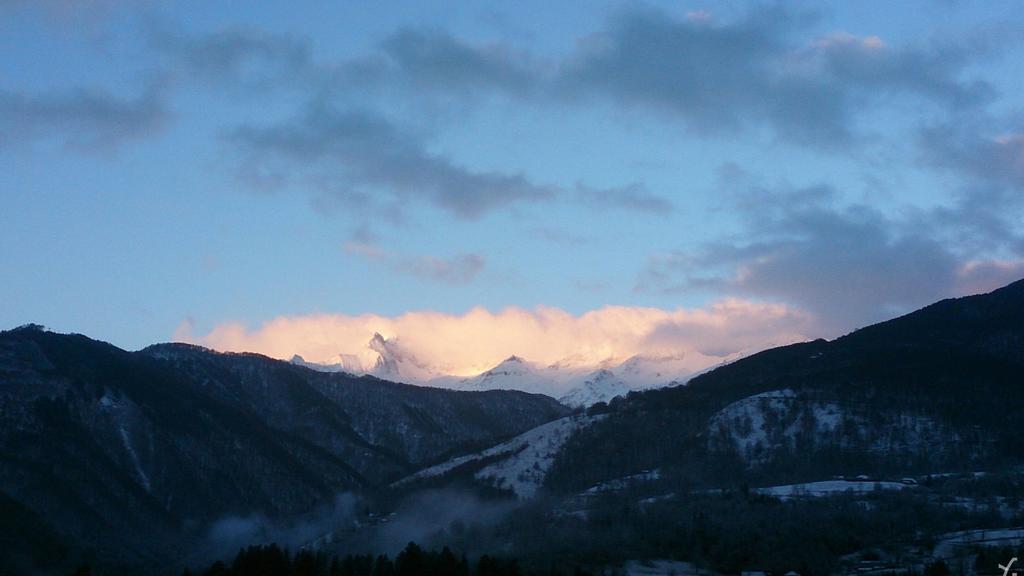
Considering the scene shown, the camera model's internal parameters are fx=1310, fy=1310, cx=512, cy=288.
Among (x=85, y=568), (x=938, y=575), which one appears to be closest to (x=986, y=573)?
(x=938, y=575)

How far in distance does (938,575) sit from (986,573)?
8.43 m

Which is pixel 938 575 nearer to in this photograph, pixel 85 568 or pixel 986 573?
pixel 986 573

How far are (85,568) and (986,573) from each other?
13690 cm

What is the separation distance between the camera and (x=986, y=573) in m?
200

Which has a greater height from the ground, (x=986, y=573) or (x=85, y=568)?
(x=85, y=568)

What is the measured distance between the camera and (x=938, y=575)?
197250 millimetres

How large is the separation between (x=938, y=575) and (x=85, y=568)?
129 metres

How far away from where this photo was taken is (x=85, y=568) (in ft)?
651

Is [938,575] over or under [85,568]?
under
